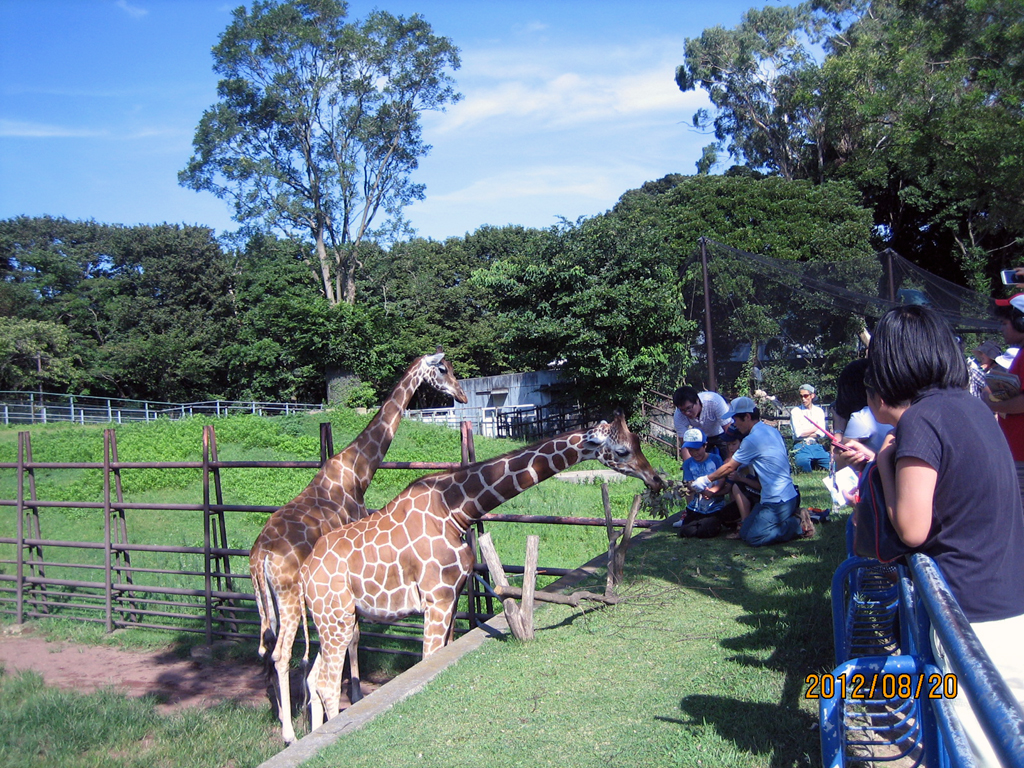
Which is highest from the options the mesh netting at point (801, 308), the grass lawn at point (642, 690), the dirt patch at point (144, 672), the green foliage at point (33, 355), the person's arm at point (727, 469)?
the green foliage at point (33, 355)

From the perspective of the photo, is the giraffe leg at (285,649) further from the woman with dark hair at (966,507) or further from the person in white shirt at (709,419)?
the person in white shirt at (709,419)

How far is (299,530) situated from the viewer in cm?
541

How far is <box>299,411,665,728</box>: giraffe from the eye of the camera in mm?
4965

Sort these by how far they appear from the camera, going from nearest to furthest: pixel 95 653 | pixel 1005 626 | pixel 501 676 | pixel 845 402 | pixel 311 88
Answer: pixel 1005 626 → pixel 845 402 → pixel 501 676 → pixel 95 653 → pixel 311 88

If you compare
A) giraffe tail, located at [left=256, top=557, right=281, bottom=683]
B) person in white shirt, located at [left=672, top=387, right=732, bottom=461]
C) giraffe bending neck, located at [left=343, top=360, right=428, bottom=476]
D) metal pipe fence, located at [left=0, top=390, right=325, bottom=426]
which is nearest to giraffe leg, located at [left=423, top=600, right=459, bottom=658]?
giraffe tail, located at [left=256, top=557, right=281, bottom=683]

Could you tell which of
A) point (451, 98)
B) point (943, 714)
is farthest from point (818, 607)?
point (451, 98)

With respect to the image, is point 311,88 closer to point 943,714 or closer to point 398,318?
point 398,318

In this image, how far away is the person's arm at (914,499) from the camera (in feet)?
7.06

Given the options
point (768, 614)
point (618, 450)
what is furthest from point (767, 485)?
point (618, 450)

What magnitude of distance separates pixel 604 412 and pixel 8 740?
788 inches

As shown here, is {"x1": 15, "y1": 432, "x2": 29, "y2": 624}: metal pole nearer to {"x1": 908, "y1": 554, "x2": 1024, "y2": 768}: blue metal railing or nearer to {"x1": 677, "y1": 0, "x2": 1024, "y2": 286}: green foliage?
{"x1": 908, "y1": 554, "x2": 1024, "y2": 768}: blue metal railing

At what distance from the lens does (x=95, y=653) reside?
747cm

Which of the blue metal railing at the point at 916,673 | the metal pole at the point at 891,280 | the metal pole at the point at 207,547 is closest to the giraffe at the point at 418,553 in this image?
the blue metal railing at the point at 916,673

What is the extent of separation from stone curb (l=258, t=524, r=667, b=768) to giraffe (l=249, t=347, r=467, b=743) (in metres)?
0.88
